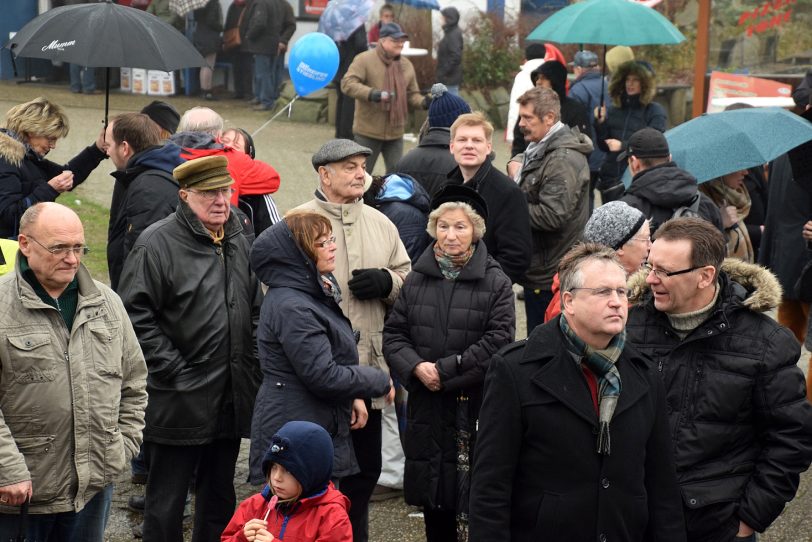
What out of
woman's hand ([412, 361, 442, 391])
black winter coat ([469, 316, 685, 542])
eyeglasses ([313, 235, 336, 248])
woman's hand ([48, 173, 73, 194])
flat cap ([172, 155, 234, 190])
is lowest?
woman's hand ([412, 361, 442, 391])

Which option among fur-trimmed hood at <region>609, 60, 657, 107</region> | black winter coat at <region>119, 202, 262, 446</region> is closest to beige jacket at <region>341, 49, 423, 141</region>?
fur-trimmed hood at <region>609, 60, 657, 107</region>

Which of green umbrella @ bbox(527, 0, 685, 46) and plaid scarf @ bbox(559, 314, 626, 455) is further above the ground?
green umbrella @ bbox(527, 0, 685, 46)

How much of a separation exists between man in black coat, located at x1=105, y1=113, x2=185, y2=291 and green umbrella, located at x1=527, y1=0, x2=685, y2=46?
444 centimetres

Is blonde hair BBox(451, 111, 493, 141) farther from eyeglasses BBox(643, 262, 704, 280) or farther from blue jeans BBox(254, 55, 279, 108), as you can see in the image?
blue jeans BBox(254, 55, 279, 108)

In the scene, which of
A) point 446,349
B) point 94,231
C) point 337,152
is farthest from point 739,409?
point 94,231

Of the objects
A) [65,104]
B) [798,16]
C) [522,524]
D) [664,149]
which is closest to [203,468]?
[522,524]

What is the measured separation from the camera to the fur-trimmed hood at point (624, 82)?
1087cm

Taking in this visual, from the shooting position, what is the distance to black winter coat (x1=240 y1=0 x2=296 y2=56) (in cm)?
1781

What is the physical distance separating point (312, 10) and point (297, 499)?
15.8m

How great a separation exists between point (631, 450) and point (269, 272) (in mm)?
1940

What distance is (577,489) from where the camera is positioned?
3.82m

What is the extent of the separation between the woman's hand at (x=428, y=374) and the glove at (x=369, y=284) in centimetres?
43

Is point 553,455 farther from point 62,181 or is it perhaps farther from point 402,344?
point 62,181

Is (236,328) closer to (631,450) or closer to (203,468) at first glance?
(203,468)
